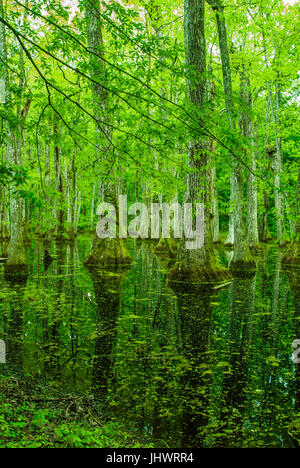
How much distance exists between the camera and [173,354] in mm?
4801

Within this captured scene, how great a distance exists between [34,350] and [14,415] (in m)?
1.92

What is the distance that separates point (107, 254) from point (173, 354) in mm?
8934

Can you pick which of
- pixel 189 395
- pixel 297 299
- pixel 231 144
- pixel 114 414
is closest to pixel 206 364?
pixel 189 395

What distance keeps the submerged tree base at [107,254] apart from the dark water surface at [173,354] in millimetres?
4115

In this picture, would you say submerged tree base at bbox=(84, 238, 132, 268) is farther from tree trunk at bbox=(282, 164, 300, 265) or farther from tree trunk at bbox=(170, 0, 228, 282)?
tree trunk at bbox=(282, 164, 300, 265)

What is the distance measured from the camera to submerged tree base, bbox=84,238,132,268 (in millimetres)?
13359

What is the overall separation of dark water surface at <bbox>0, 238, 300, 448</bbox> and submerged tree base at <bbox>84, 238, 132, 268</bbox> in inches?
162

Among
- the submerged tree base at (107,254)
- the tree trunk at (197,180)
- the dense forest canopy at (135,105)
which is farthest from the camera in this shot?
the submerged tree base at (107,254)

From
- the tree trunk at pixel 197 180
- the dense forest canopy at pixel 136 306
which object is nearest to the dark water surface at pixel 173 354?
the dense forest canopy at pixel 136 306

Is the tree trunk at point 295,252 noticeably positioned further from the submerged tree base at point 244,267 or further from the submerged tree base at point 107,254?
the submerged tree base at point 107,254

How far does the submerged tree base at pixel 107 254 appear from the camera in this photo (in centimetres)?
1336

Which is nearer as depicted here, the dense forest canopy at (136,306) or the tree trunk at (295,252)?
the dense forest canopy at (136,306)
